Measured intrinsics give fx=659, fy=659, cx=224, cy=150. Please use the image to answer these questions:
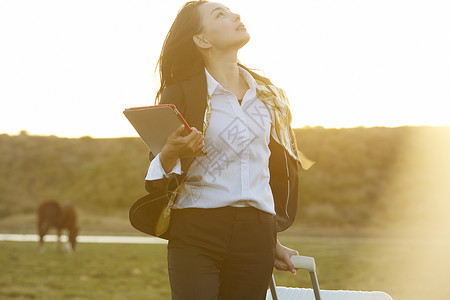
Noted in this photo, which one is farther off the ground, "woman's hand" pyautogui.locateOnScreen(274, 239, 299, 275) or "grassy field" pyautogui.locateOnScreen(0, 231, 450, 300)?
"woman's hand" pyautogui.locateOnScreen(274, 239, 299, 275)

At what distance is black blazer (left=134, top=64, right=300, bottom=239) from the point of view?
84.3 inches

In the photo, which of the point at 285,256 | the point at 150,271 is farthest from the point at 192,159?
the point at 150,271

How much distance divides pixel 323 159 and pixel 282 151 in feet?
91.8

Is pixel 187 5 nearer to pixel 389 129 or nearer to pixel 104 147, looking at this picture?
pixel 389 129

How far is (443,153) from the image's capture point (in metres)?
28.0

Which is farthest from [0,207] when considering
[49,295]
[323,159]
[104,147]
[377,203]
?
[49,295]

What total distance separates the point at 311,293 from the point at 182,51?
42.2 inches

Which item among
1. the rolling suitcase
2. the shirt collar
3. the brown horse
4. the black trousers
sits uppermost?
the shirt collar

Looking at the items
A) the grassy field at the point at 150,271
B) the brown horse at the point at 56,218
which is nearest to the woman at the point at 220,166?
the grassy field at the point at 150,271

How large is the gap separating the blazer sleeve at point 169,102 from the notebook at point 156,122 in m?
0.09

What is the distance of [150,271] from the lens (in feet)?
31.7

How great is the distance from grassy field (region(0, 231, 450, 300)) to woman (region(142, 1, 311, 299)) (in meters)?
5.42

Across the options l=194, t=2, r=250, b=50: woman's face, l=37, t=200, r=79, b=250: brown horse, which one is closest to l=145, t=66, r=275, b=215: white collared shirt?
l=194, t=2, r=250, b=50: woman's face

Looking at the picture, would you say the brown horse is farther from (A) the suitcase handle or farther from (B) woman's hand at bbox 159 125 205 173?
(B) woman's hand at bbox 159 125 205 173
